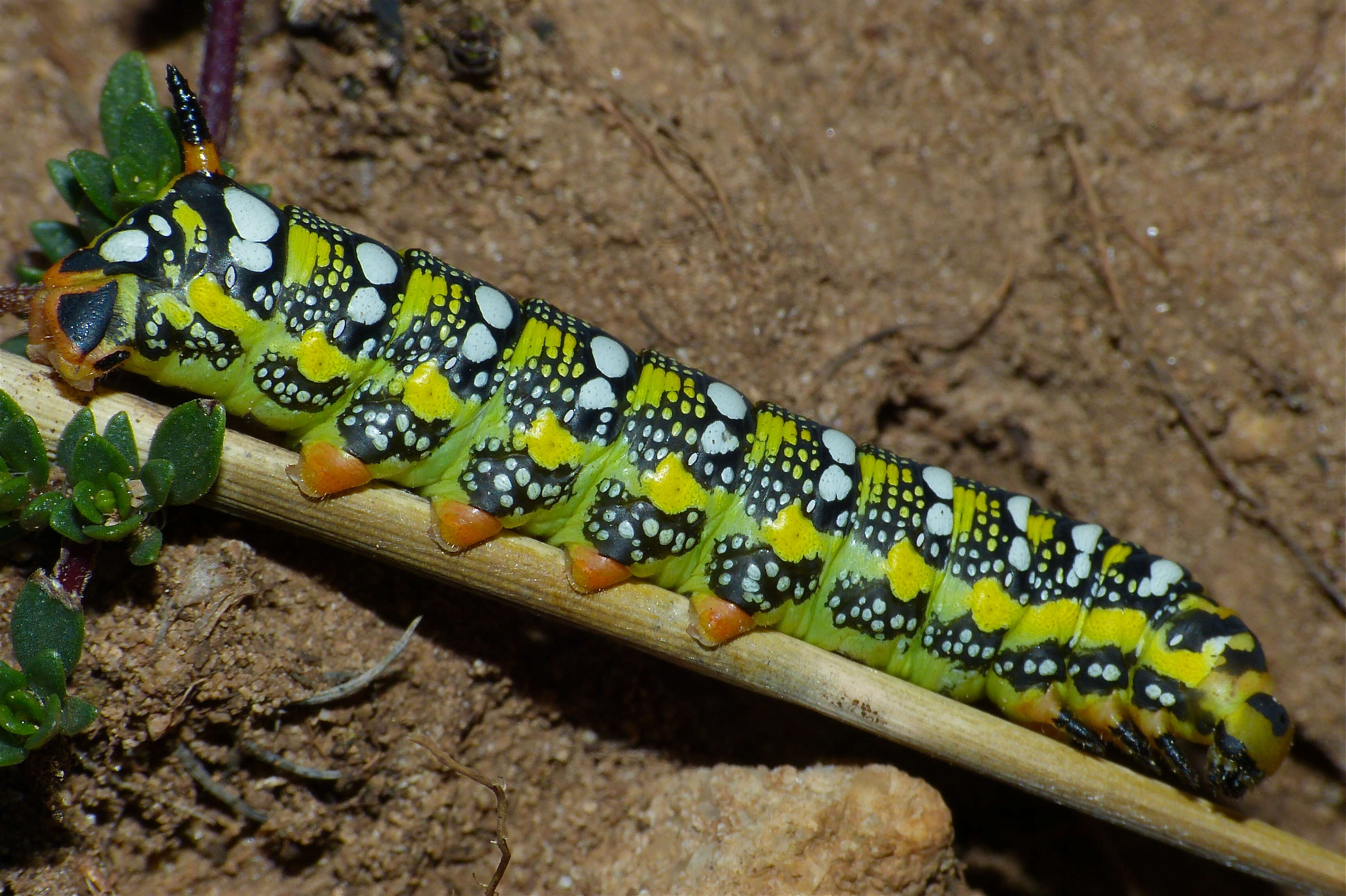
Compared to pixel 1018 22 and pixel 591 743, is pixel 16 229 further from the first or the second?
pixel 1018 22

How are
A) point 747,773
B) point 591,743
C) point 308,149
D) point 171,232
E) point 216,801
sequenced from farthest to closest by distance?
point 308,149, point 591,743, point 747,773, point 216,801, point 171,232

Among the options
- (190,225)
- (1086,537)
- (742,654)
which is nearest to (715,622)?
(742,654)

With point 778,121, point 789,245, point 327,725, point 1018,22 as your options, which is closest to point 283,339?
point 327,725

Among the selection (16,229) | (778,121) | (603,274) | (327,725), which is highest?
(778,121)

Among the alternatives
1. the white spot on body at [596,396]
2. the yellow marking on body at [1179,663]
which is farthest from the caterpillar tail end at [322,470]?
the yellow marking on body at [1179,663]

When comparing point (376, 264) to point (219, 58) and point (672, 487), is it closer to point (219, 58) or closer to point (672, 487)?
point (672, 487)

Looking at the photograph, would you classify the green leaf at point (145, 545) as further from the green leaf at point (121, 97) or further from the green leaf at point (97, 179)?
the green leaf at point (121, 97)
